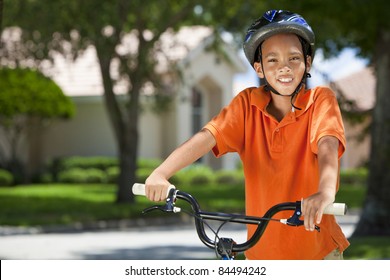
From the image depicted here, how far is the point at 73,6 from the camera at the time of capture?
24.5 meters

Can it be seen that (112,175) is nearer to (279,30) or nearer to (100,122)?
(100,122)

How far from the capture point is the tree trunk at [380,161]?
17047mm

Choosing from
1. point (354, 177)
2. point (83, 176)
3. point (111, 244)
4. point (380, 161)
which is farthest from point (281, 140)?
point (354, 177)

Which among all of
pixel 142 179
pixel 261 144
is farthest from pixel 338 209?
pixel 142 179

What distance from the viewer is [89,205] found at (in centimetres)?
2656

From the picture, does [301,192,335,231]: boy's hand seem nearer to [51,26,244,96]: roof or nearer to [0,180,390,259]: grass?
[0,180,390,259]: grass

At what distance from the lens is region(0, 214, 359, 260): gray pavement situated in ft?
52.0

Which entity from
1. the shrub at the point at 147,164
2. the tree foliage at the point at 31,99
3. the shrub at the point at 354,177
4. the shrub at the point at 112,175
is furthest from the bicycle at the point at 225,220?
the shrub at the point at 354,177

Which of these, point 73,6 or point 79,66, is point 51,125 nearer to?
point 79,66

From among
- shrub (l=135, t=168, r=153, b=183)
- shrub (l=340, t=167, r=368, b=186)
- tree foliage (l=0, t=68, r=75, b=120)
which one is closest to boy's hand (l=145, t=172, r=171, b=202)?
shrub (l=135, t=168, r=153, b=183)

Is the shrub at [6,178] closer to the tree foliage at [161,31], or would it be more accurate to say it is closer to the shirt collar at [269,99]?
the tree foliage at [161,31]

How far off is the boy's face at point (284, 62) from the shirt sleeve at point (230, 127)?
16cm

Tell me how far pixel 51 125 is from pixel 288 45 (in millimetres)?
39035

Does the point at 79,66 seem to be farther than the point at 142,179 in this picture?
A: Yes
